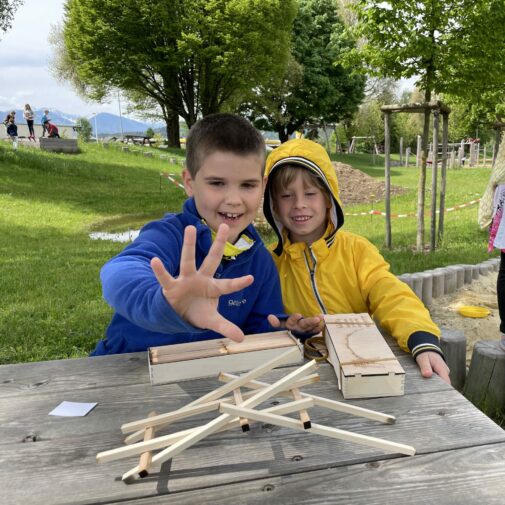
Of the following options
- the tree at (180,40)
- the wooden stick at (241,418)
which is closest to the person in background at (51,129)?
the tree at (180,40)

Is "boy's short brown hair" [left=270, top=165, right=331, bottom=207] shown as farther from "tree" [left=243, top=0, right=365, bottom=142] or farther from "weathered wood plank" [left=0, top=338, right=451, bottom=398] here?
"tree" [left=243, top=0, right=365, bottom=142]

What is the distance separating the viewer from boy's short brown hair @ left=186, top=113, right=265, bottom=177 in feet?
6.53

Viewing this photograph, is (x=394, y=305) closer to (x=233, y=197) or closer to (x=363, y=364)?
(x=363, y=364)

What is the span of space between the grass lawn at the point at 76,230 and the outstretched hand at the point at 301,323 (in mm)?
2552

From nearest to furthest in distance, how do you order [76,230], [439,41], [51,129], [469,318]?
[469,318]
[439,41]
[76,230]
[51,129]

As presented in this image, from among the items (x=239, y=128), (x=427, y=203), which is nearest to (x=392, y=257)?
(x=239, y=128)

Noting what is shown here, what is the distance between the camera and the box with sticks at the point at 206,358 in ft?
5.09

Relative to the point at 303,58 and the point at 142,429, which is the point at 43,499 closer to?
the point at 142,429

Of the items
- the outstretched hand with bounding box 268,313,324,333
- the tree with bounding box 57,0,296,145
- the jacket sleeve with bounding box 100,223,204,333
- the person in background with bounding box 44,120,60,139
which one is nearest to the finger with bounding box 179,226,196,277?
the jacket sleeve with bounding box 100,223,204,333

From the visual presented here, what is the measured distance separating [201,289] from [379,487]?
2.01 feet

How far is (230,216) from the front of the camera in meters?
2.03

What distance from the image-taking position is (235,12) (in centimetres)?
2336

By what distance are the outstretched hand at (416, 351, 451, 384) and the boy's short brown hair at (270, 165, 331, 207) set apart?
1039mm

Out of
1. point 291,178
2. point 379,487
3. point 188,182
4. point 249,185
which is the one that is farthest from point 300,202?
point 379,487
